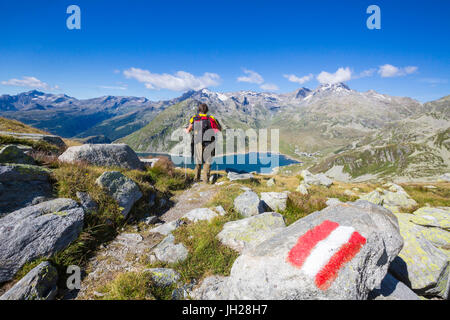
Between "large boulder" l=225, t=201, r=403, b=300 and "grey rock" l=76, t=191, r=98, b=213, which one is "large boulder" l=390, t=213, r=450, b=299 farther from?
"grey rock" l=76, t=191, r=98, b=213

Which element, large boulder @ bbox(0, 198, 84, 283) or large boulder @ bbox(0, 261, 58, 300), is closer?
large boulder @ bbox(0, 261, 58, 300)

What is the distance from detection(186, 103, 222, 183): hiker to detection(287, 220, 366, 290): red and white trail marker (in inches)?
382

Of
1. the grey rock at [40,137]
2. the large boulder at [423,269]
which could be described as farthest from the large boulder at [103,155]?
the large boulder at [423,269]

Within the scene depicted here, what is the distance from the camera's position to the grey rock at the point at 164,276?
4770mm

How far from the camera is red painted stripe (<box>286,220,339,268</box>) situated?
3.98 m

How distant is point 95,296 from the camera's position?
176 inches

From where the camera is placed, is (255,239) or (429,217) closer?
(255,239)

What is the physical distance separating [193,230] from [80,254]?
347 centimetres

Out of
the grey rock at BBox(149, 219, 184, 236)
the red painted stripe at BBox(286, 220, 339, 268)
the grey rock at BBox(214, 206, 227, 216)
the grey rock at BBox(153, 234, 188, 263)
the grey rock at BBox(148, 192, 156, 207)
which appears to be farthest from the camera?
the grey rock at BBox(148, 192, 156, 207)

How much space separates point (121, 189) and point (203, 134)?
20.3 ft

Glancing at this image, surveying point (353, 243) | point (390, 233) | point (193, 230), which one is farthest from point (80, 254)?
point (390, 233)

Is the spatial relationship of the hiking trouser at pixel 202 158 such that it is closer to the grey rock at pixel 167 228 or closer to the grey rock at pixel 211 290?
the grey rock at pixel 167 228

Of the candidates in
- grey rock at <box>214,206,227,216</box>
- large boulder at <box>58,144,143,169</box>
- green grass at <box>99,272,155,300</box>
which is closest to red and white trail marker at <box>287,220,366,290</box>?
green grass at <box>99,272,155,300</box>
